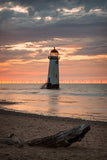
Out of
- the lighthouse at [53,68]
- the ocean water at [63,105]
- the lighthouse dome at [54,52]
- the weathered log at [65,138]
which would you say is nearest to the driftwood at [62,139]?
the weathered log at [65,138]

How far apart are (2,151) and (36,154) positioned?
1041mm

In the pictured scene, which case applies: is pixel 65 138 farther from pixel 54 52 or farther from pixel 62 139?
pixel 54 52

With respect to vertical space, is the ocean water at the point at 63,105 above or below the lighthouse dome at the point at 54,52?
below

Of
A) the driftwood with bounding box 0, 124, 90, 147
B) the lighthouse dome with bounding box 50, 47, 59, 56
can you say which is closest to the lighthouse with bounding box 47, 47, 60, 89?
the lighthouse dome with bounding box 50, 47, 59, 56

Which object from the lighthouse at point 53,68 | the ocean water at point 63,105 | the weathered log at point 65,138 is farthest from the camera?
the lighthouse at point 53,68

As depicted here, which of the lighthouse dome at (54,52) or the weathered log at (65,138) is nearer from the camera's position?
the weathered log at (65,138)

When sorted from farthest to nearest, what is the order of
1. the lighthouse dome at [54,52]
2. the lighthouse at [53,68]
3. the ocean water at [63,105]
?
the lighthouse dome at [54,52] → the lighthouse at [53,68] → the ocean water at [63,105]

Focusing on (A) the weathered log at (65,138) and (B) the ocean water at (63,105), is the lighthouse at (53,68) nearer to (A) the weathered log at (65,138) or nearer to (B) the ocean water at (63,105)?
(B) the ocean water at (63,105)

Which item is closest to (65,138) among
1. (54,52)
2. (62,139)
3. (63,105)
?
(62,139)

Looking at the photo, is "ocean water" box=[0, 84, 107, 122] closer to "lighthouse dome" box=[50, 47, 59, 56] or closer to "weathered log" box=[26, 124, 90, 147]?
"weathered log" box=[26, 124, 90, 147]

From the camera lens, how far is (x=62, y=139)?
6.77 meters

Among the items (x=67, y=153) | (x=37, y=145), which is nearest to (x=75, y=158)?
(x=67, y=153)

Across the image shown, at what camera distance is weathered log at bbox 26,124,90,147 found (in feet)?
Answer: 21.4

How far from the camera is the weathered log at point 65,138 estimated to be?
21.4 ft
